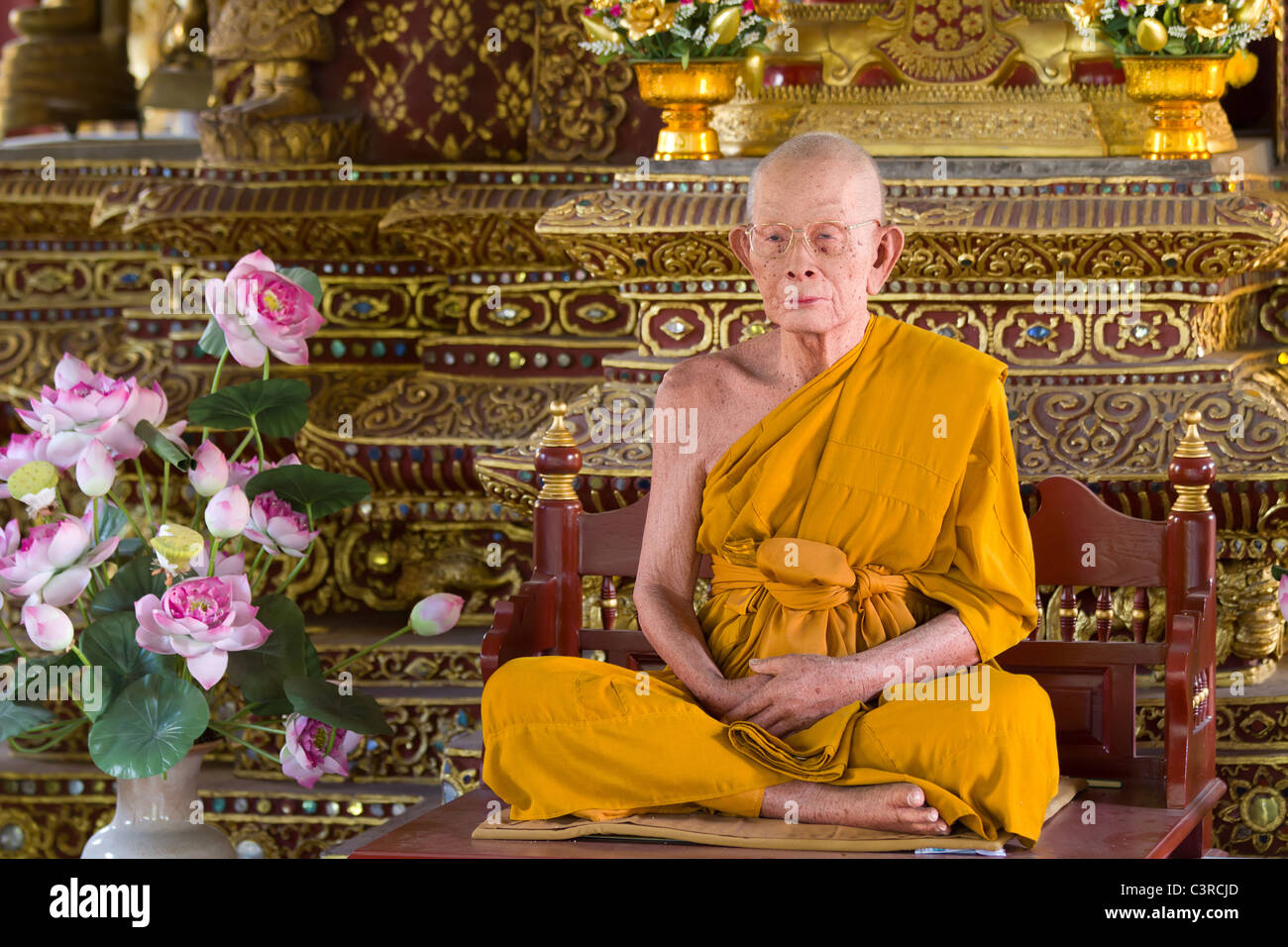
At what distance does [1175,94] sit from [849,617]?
1.54 meters

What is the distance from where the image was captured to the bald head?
3164 millimetres

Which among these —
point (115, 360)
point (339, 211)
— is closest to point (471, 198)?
point (339, 211)

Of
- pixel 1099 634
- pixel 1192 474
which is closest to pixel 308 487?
pixel 1099 634

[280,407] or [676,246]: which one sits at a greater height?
[676,246]

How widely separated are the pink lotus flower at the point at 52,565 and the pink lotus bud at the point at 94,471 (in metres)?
0.05

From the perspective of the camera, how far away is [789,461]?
3178mm

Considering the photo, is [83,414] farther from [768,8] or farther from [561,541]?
[768,8]

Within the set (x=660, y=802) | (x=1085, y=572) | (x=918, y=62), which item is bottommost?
(x=660, y=802)

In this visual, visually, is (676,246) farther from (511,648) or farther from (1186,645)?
(1186,645)

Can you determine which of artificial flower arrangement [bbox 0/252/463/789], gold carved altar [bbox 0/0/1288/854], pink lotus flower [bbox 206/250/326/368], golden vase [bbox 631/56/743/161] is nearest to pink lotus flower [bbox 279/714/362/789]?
artificial flower arrangement [bbox 0/252/463/789]

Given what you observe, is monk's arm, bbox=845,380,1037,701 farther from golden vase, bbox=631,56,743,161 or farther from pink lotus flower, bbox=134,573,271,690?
golden vase, bbox=631,56,743,161

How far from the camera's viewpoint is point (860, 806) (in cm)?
300

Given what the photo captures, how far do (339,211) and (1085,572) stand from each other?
2.23 m

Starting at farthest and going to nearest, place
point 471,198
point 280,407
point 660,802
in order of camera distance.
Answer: point 471,198 < point 280,407 < point 660,802
